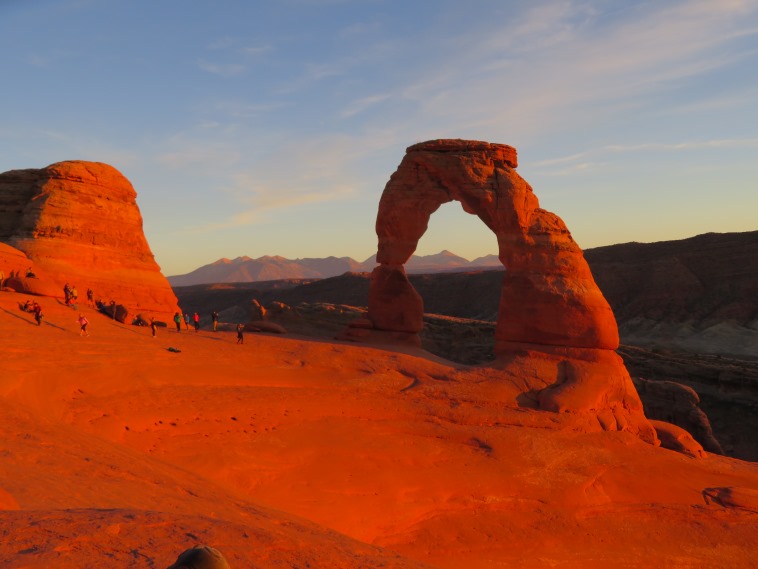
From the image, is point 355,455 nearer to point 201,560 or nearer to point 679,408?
point 201,560

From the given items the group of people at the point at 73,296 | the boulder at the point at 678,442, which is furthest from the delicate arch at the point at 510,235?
the group of people at the point at 73,296

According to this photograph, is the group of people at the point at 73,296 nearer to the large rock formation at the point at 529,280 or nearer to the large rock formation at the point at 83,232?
the large rock formation at the point at 83,232

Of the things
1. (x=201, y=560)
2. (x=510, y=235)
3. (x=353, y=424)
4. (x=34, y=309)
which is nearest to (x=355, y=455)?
(x=353, y=424)

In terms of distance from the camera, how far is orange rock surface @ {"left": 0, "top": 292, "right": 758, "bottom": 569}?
8664 millimetres

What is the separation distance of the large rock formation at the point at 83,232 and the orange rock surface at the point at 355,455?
12.6 ft

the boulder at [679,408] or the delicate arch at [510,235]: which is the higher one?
the delicate arch at [510,235]

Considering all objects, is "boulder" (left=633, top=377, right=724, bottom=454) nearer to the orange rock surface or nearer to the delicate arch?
the orange rock surface

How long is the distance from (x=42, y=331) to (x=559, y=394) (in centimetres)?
1359

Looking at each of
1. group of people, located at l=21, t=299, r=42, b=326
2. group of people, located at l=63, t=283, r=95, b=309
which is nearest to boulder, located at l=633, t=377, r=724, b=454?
group of people, located at l=63, t=283, r=95, b=309

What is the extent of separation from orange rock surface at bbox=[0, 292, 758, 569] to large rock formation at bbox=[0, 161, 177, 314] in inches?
151

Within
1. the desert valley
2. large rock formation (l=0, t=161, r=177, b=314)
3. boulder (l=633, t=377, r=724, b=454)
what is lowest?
boulder (l=633, t=377, r=724, b=454)

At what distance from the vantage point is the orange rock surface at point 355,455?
8.66m

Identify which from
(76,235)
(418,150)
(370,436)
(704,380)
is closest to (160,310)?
(76,235)

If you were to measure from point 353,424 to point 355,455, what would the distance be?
1.10 m
